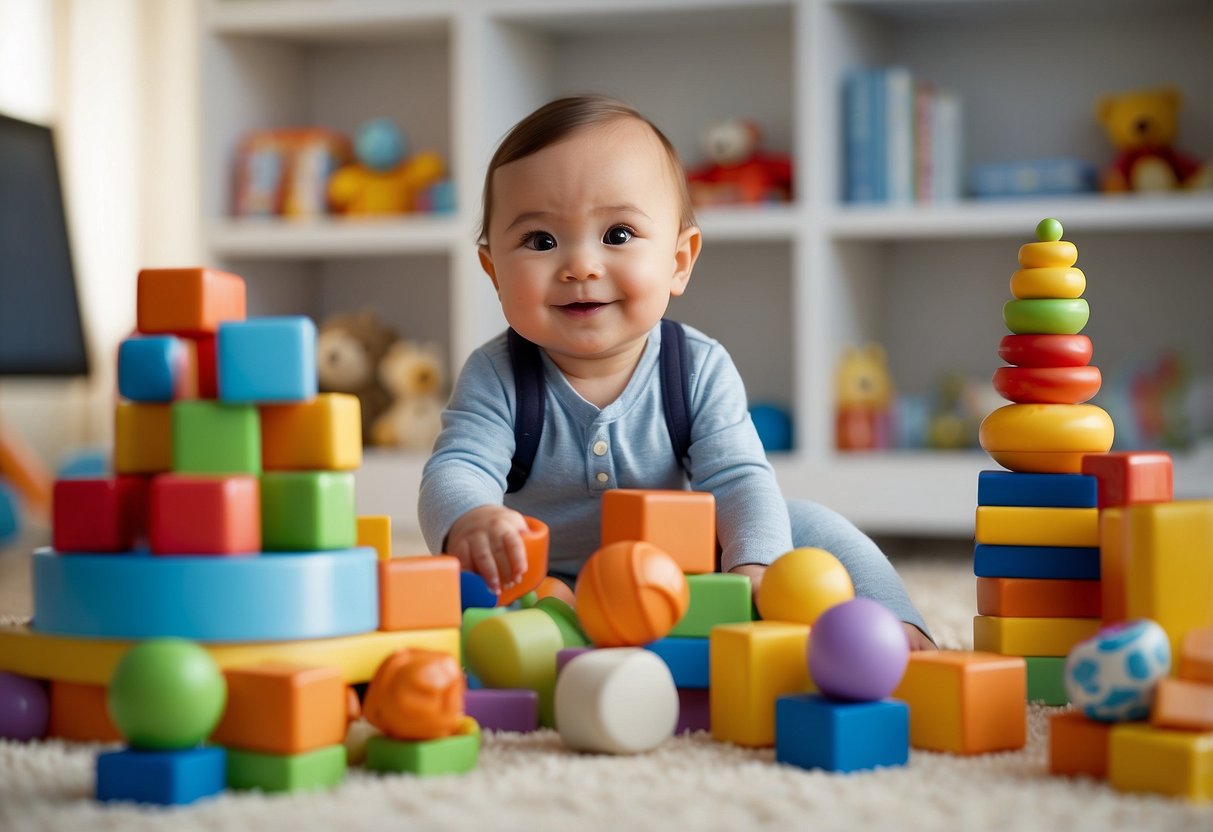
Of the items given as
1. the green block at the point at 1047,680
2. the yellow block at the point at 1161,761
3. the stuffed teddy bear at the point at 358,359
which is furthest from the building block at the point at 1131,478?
the stuffed teddy bear at the point at 358,359

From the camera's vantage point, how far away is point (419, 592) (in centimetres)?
90

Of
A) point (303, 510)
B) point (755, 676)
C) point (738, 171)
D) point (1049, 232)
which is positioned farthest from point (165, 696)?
point (738, 171)

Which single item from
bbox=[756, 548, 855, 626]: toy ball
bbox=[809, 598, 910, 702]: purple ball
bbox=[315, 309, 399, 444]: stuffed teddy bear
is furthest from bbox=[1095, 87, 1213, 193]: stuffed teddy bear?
bbox=[809, 598, 910, 702]: purple ball

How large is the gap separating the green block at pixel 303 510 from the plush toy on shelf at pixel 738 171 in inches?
64.2

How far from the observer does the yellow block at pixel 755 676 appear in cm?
89

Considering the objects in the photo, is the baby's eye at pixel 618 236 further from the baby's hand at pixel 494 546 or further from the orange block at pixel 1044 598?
the orange block at pixel 1044 598

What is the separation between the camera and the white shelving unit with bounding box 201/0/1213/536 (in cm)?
226

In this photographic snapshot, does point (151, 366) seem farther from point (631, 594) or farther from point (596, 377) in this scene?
point (596, 377)

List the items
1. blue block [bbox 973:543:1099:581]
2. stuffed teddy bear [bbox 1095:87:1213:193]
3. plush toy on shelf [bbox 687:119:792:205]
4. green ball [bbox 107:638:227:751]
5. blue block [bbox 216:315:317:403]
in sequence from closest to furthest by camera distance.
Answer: green ball [bbox 107:638:227:751] → blue block [bbox 216:315:317:403] → blue block [bbox 973:543:1099:581] → stuffed teddy bear [bbox 1095:87:1213:193] → plush toy on shelf [bbox 687:119:792:205]

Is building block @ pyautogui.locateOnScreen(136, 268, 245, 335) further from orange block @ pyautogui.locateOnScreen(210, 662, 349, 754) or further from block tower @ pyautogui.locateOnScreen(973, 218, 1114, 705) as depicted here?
block tower @ pyautogui.locateOnScreen(973, 218, 1114, 705)

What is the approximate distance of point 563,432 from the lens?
1.30 meters

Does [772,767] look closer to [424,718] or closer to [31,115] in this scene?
[424,718]

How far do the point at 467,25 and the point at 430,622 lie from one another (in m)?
1.73

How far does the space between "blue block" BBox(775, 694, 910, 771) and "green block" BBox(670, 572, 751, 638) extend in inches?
4.6
